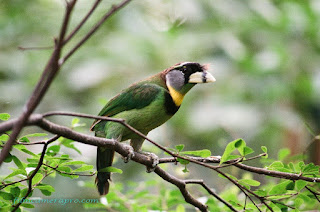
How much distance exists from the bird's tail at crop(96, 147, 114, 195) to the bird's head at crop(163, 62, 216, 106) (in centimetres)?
46

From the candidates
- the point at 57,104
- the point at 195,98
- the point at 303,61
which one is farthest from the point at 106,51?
the point at 303,61

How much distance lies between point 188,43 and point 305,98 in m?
1.21

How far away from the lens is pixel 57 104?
3.86 metres

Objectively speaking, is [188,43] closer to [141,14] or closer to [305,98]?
→ [141,14]

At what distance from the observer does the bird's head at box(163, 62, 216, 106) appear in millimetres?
2461

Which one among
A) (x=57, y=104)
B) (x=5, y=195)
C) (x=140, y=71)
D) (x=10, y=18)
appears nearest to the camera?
(x=5, y=195)

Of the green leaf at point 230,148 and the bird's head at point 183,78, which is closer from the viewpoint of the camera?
the green leaf at point 230,148

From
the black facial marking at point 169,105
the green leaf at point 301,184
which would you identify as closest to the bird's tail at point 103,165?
the black facial marking at point 169,105

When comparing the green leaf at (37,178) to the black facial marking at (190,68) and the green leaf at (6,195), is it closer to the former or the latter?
the green leaf at (6,195)

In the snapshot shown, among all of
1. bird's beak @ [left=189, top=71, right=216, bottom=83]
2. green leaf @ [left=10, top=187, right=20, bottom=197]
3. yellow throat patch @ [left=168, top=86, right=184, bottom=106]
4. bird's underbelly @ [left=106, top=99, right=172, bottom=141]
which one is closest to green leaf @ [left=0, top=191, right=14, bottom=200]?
green leaf @ [left=10, top=187, right=20, bottom=197]

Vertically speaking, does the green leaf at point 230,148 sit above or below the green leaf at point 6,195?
above

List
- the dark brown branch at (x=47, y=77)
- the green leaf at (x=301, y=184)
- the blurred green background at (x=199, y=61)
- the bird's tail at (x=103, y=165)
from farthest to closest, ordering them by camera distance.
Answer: the blurred green background at (x=199, y=61)
the bird's tail at (x=103, y=165)
the green leaf at (x=301, y=184)
the dark brown branch at (x=47, y=77)

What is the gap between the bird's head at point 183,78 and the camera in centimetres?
246

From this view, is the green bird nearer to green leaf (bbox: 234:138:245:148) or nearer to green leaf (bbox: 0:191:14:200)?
green leaf (bbox: 0:191:14:200)
